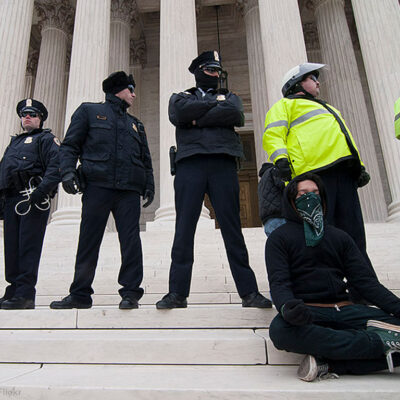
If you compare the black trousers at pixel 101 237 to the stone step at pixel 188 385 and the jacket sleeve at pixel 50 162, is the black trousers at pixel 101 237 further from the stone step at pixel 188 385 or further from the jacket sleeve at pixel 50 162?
the stone step at pixel 188 385

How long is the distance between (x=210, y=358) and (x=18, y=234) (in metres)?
3.23

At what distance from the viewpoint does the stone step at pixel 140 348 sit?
2820 millimetres

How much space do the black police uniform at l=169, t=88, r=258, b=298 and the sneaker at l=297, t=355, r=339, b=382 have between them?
50.4 inches

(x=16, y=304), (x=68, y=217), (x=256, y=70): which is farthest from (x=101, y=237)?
(x=256, y=70)

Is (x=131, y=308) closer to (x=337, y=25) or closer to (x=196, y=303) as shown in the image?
(x=196, y=303)

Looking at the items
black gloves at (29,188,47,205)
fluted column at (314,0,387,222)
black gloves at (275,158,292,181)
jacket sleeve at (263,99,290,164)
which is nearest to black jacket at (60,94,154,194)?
black gloves at (29,188,47,205)

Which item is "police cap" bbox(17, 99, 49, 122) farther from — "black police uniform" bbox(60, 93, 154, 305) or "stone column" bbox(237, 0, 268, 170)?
"stone column" bbox(237, 0, 268, 170)

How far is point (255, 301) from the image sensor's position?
3.57 m

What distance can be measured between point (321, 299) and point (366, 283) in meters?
0.38

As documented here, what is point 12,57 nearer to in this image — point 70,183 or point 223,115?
point 70,183

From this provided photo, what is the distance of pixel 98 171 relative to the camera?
4.10m

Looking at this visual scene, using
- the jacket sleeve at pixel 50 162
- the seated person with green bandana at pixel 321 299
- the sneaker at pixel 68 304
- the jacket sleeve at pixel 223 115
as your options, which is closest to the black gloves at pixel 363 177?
the seated person with green bandana at pixel 321 299

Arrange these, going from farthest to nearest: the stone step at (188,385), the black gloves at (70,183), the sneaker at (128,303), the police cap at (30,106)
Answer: the police cap at (30,106), the black gloves at (70,183), the sneaker at (128,303), the stone step at (188,385)

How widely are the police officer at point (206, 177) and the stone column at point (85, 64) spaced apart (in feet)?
22.9
